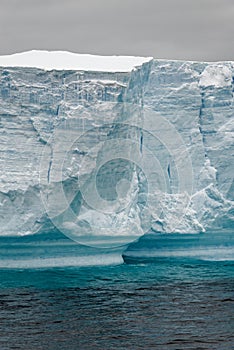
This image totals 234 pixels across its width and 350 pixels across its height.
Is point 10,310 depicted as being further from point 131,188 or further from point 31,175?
point 131,188

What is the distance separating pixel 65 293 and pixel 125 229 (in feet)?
15.1

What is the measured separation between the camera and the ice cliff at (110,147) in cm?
2028

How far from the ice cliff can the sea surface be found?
1115mm

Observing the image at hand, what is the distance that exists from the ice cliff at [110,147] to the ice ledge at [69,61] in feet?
0.10

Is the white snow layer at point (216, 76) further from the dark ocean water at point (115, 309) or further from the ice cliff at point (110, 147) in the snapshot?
the dark ocean water at point (115, 309)

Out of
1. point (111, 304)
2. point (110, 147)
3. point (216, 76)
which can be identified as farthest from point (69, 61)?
point (111, 304)

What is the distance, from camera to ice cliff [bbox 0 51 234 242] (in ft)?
66.5

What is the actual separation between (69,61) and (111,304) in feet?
28.5

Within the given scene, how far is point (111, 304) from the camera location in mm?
15344

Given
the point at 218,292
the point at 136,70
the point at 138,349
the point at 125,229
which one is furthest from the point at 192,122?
the point at 138,349

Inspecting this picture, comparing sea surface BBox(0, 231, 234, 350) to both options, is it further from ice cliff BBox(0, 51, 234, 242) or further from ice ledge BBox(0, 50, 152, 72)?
ice ledge BBox(0, 50, 152, 72)

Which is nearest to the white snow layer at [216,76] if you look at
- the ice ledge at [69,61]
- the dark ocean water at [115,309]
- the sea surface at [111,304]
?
the ice ledge at [69,61]

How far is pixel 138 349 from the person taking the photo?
11516mm

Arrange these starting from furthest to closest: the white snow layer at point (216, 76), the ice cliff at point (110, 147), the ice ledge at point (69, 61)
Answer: the white snow layer at point (216, 76), the ice ledge at point (69, 61), the ice cliff at point (110, 147)
